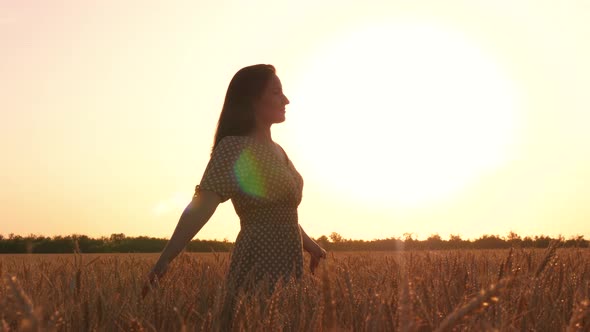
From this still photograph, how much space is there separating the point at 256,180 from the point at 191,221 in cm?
69

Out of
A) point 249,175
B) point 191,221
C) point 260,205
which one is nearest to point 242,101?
point 249,175

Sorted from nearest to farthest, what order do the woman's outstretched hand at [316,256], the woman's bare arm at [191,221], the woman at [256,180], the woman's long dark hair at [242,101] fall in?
1. the woman's bare arm at [191,221]
2. the woman at [256,180]
3. the woman's long dark hair at [242,101]
4. the woman's outstretched hand at [316,256]

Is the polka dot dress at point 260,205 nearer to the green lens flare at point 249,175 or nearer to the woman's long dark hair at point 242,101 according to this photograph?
the green lens flare at point 249,175

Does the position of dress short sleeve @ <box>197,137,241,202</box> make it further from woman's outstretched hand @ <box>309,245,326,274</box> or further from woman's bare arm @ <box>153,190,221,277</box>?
woman's outstretched hand @ <box>309,245,326,274</box>

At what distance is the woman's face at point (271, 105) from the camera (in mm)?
3867

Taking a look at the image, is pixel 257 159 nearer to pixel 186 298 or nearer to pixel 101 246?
pixel 186 298

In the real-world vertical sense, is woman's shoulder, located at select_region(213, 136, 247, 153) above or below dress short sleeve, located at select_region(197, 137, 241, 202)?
above

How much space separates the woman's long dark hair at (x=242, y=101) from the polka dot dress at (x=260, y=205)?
150 mm

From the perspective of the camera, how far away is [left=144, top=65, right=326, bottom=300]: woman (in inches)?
138

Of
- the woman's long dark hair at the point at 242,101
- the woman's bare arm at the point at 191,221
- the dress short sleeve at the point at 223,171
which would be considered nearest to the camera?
the woman's bare arm at the point at 191,221

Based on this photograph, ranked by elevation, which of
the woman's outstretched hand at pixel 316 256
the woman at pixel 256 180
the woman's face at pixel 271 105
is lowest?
the woman's outstretched hand at pixel 316 256

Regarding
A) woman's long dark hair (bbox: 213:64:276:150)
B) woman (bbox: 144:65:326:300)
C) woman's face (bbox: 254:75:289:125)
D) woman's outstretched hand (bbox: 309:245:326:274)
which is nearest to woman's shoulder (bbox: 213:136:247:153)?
woman (bbox: 144:65:326:300)

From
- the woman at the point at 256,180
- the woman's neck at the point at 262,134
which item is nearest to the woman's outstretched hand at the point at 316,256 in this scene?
the woman at the point at 256,180

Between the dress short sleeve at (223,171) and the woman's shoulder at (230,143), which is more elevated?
the woman's shoulder at (230,143)
